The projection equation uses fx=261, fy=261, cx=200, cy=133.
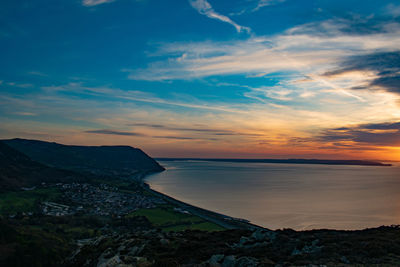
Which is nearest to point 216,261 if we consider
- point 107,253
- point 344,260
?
point 344,260

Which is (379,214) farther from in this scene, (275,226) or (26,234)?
(26,234)

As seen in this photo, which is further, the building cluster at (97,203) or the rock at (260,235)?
the building cluster at (97,203)

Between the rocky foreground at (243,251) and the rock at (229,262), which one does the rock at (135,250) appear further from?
the rock at (229,262)

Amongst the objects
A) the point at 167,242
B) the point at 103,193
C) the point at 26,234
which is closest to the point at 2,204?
the point at 103,193

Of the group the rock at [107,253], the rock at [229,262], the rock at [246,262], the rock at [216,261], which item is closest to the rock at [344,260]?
the rock at [246,262]

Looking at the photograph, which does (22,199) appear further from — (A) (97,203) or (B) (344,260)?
(B) (344,260)

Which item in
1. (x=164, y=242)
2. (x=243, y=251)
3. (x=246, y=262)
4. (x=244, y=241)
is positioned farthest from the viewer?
(x=164, y=242)
